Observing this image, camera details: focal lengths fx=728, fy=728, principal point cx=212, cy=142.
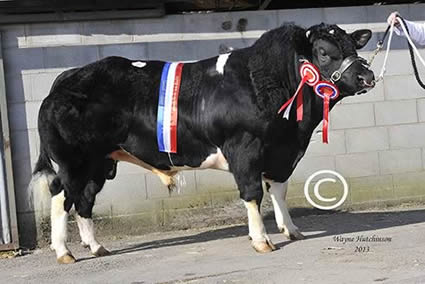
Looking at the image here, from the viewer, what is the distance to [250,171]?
605cm

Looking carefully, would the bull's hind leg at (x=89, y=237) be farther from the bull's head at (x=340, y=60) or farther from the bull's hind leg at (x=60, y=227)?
the bull's head at (x=340, y=60)

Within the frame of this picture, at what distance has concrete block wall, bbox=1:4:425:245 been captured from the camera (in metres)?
7.47

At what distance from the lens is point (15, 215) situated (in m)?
7.36

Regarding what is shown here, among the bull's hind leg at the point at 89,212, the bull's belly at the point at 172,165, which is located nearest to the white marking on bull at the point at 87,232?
the bull's hind leg at the point at 89,212

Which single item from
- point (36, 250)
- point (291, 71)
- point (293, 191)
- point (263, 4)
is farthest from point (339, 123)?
point (36, 250)

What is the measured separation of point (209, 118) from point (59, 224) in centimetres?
163

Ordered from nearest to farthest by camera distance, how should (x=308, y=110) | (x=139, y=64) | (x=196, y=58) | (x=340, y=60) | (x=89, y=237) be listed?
(x=340, y=60), (x=308, y=110), (x=139, y=64), (x=89, y=237), (x=196, y=58)

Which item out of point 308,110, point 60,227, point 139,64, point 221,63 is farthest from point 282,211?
point 60,227

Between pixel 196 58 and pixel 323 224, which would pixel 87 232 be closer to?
pixel 196 58

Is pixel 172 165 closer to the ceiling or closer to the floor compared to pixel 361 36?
closer to the floor

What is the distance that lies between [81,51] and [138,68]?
1.26 m

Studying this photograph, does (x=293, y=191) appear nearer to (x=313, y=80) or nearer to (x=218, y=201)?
(x=218, y=201)

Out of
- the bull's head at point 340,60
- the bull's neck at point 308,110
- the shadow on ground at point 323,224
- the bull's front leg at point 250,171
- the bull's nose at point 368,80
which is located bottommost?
the shadow on ground at point 323,224

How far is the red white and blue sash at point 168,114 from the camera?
20.7 feet
